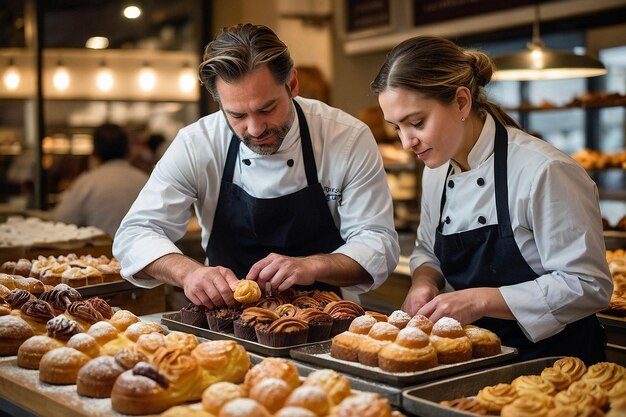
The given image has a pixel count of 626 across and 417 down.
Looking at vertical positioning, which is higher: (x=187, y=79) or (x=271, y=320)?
(x=187, y=79)

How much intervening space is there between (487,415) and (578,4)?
179 inches

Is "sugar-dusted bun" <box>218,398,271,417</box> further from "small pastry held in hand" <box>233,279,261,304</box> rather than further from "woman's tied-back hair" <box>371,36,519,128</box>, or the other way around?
"woman's tied-back hair" <box>371,36,519,128</box>

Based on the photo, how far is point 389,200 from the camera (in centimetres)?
302

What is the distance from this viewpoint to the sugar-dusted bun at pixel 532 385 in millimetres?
1800

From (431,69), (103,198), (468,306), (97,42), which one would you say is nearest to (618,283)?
(468,306)

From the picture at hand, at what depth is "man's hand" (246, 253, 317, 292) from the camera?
2475mm

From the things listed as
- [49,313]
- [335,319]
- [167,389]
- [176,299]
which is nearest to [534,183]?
[335,319]

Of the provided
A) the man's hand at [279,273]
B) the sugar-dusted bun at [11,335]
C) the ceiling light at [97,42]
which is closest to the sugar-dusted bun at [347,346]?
the man's hand at [279,273]

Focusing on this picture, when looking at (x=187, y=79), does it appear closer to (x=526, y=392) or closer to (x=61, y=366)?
(x=61, y=366)

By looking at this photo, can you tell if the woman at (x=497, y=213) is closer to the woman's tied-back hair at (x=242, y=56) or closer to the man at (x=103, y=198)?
the woman's tied-back hair at (x=242, y=56)

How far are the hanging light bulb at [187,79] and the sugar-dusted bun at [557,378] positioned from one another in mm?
6791

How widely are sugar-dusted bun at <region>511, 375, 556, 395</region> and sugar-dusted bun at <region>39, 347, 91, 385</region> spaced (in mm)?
997

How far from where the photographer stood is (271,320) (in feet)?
7.36

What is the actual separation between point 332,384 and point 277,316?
0.59 m
